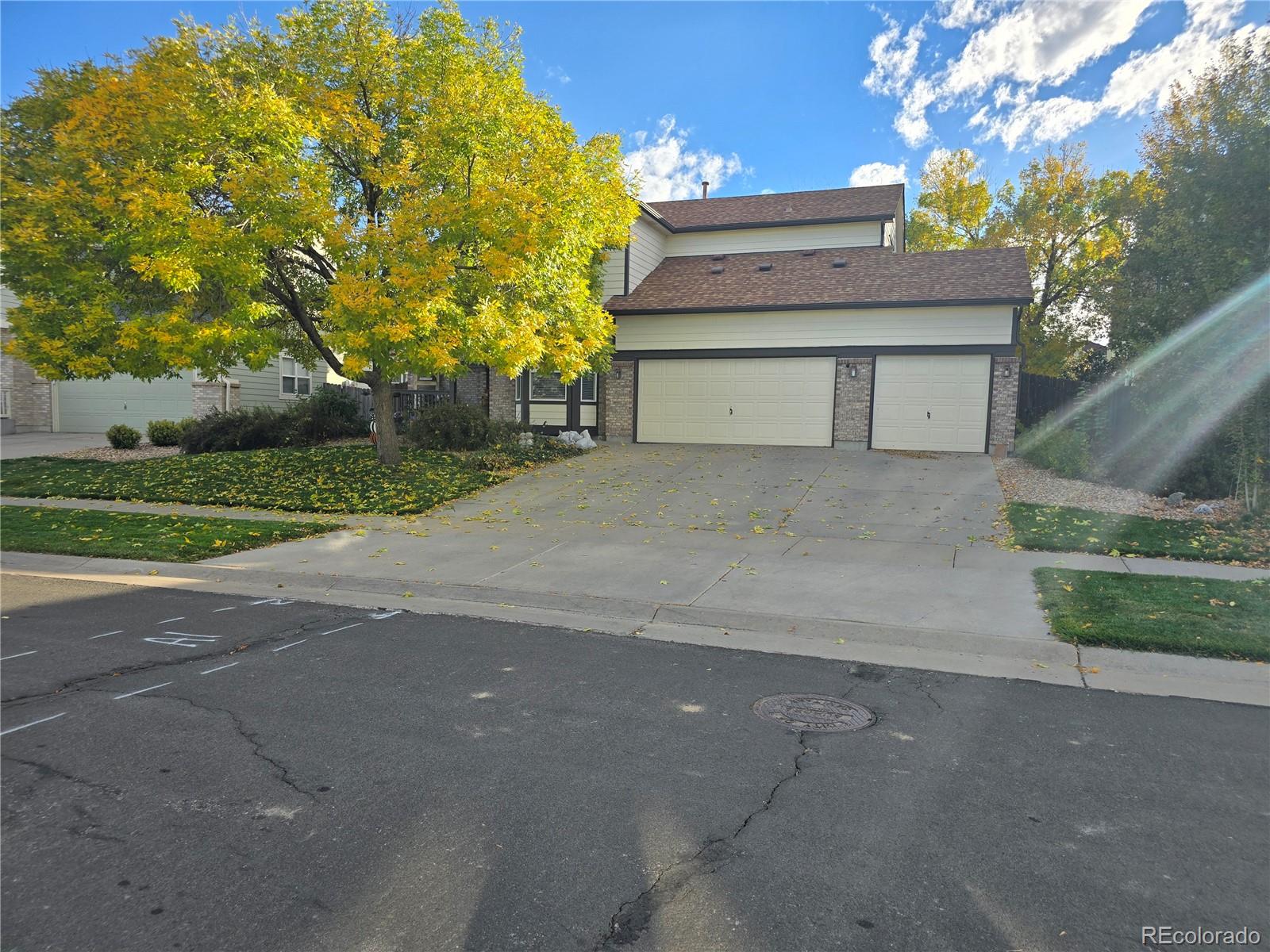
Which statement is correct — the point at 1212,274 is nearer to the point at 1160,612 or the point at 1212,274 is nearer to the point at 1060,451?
the point at 1060,451

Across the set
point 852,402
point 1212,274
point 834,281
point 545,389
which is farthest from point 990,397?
point 545,389

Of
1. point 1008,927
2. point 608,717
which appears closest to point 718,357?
point 608,717

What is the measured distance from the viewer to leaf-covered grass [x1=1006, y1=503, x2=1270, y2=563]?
360 inches

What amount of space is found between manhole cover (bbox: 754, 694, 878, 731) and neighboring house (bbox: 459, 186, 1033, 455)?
599 inches

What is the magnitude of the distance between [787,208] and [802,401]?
8750 millimetres

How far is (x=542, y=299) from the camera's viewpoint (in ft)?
49.1

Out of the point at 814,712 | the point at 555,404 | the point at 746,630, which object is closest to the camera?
the point at 814,712

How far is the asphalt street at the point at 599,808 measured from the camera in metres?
2.85

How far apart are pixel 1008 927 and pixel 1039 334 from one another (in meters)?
29.7

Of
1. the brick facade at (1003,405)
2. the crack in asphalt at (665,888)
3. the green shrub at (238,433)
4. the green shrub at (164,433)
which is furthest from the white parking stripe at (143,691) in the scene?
the green shrub at (164,433)

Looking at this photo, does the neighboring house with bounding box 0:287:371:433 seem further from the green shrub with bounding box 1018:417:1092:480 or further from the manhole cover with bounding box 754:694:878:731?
the manhole cover with bounding box 754:694:878:731

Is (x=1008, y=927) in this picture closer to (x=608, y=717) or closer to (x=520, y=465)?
(x=608, y=717)

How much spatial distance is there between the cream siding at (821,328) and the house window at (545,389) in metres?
2.26

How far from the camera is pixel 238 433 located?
19.7 metres
